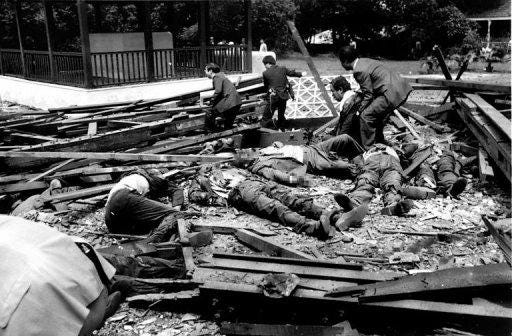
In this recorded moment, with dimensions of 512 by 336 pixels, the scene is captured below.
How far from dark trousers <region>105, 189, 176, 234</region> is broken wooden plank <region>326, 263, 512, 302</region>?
2.97 metres

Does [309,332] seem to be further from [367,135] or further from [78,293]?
[367,135]

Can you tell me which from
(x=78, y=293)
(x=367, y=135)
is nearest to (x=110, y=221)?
(x=78, y=293)

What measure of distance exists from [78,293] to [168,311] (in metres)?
2.20

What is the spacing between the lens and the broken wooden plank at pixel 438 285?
395 cm

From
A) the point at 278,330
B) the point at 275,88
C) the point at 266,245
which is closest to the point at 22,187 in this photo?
the point at 266,245

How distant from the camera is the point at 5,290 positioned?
2.37 m

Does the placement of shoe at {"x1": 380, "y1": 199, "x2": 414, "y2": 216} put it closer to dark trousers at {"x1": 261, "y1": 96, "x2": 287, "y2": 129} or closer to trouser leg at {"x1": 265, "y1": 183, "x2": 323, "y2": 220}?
trouser leg at {"x1": 265, "y1": 183, "x2": 323, "y2": 220}

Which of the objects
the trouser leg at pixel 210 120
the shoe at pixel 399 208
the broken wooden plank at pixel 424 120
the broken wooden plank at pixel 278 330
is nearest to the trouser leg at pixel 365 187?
the shoe at pixel 399 208

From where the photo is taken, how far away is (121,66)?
59.6 ft

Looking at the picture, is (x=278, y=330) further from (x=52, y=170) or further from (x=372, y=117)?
(x=372, y=117)

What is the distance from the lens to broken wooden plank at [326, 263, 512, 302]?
395cm

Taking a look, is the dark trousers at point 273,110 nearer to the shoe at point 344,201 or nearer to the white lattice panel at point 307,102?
the white lattice panel at point 307,102

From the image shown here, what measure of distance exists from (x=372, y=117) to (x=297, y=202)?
11.2 ft

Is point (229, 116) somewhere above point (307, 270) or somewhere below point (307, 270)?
above
